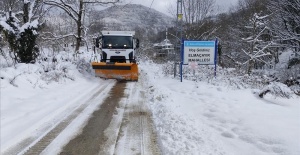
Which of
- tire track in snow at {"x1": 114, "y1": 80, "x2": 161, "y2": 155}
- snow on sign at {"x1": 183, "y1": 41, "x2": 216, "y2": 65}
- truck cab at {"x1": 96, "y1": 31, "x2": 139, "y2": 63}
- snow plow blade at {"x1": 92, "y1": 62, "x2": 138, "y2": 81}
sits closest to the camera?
tire track in snow at {"x1": 114, "y1": 80, "x2": 161, "y2": 155}

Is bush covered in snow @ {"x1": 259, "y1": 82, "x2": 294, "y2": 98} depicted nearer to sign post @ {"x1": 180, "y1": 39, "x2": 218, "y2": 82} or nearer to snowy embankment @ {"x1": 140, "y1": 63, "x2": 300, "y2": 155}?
snowy embankment @ {"x1": 140, "y1": 63, "x2": 300, "y2": 155}

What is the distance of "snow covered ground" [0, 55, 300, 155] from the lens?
182 inches

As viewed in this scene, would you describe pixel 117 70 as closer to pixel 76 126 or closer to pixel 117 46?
pixel 117 46

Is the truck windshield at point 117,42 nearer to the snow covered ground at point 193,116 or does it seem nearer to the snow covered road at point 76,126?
the snow covered ground at point 193,116

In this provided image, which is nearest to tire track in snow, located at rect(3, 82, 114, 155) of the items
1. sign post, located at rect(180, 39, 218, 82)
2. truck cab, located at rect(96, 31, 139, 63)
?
sign post, located at rect(180, 39, 218, 82)

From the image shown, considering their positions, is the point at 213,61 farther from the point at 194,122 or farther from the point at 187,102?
the point at 194,122

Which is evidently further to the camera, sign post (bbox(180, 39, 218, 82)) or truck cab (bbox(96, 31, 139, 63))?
truck cab (bbox(96, 31, 139, 63))

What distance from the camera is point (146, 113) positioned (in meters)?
7.14

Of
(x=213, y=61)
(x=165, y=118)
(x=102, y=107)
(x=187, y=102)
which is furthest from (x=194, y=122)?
(x=213, y=61)

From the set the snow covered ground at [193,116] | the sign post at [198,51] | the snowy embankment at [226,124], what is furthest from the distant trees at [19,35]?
the sign post at [198,51]

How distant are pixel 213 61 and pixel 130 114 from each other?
316 inches

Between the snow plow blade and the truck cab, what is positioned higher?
the truck cab

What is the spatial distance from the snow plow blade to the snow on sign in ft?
8.67

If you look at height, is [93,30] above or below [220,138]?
above
